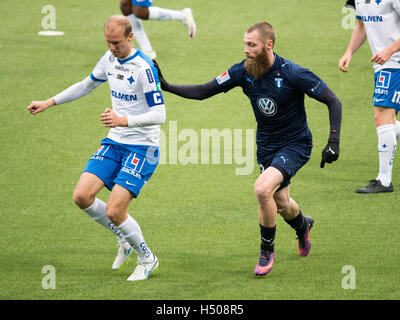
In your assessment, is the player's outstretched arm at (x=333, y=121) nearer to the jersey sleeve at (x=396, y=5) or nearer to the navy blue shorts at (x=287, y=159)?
the navy blue shorts at (x=287, y=159)

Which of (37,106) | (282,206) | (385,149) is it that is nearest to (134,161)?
(37,106)

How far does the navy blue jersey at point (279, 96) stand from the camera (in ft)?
19.5

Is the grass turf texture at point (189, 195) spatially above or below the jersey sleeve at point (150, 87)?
below

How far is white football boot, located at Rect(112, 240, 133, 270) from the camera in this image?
633cm

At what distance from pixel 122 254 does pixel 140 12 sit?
6317 millimetres

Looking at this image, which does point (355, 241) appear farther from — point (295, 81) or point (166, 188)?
point (166, 188)

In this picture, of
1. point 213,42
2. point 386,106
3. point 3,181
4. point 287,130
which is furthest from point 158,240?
point 213,42

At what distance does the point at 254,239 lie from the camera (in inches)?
Answer: 275

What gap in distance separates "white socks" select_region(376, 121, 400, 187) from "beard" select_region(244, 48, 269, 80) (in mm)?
2593

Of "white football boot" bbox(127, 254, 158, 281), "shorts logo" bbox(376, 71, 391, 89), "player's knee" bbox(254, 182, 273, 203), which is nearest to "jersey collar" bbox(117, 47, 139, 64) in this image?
"player's knee" bbox(254, 182, 273, 203)

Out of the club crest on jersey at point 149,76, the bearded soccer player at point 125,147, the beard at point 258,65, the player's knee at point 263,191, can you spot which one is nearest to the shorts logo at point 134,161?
the bearded soccer player at point 125,147

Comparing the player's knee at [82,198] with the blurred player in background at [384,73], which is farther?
the blurred player in background at [384,73]

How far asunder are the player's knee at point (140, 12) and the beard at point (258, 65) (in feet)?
20.0

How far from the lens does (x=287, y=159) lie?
606 centimetres
